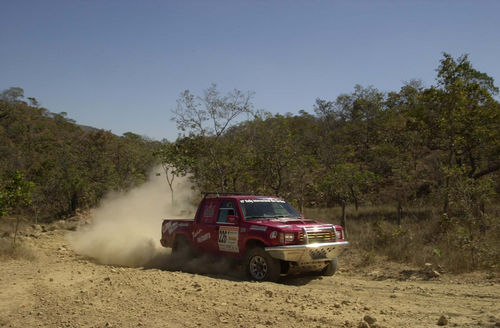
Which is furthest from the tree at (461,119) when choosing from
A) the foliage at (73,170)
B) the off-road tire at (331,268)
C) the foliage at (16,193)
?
the foliage at (73,170)

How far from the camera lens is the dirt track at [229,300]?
6012mm

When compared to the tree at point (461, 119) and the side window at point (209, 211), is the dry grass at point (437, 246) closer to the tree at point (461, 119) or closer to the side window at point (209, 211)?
the tree at point (461, 119)

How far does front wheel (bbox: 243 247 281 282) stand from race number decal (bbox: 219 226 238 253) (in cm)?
50

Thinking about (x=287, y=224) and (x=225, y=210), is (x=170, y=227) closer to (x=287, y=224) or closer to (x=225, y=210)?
(x=225, y=210)

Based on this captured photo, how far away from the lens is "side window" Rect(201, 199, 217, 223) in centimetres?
1073

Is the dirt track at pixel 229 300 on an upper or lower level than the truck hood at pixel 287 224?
lower

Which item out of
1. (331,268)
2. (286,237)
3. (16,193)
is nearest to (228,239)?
(286,237)

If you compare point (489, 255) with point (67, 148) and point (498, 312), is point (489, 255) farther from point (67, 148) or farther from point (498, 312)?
point (67, 148)

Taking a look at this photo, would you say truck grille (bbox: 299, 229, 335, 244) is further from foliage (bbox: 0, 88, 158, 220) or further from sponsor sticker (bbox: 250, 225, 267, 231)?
foliage (bbox: 0, 88, 158, 220)

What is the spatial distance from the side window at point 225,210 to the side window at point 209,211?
0.22 m

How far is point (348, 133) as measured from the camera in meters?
42.8

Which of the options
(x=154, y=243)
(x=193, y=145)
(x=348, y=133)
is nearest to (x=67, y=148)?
(x=193, y=145)

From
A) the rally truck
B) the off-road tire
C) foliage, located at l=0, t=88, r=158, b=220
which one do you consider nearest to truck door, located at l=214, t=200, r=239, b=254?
the rally truck

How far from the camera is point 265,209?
10297mm
